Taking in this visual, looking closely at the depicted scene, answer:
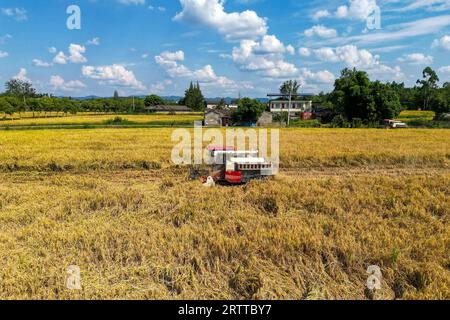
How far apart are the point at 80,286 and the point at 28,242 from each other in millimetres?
2017

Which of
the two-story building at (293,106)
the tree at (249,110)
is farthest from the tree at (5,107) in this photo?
the two-story building at (293,106)

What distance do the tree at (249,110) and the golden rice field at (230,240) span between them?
4821 cm

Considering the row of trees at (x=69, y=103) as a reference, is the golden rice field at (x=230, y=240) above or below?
below

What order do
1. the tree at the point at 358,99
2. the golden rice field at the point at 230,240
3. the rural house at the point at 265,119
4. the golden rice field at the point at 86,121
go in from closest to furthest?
the golden rice field at the point at 230,240 → the golden rice field at the point at 86,121 → the tree at the point at 358,99 → the rural house at the point at 265,119

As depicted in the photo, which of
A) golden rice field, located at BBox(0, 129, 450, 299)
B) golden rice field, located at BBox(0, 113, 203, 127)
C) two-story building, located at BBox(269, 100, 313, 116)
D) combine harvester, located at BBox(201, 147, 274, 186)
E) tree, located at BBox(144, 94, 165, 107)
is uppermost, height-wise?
tree, located at BBox(144, 94, 165, 107)

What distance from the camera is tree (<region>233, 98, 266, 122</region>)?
5753 cm

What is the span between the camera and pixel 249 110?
5772cm

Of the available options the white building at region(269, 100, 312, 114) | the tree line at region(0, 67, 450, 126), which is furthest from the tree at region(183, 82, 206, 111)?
the white building at region(269, 100, 312, 114)

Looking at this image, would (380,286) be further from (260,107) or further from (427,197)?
(260,107)

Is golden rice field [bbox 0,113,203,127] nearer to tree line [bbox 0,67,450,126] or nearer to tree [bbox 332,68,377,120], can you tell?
tree line [bbox 0,67,450,126]

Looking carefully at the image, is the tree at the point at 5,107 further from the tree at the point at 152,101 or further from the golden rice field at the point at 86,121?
the tree at the point at 152,101

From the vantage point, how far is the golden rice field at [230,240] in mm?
4637

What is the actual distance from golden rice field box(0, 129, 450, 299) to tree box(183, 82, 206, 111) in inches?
4111
